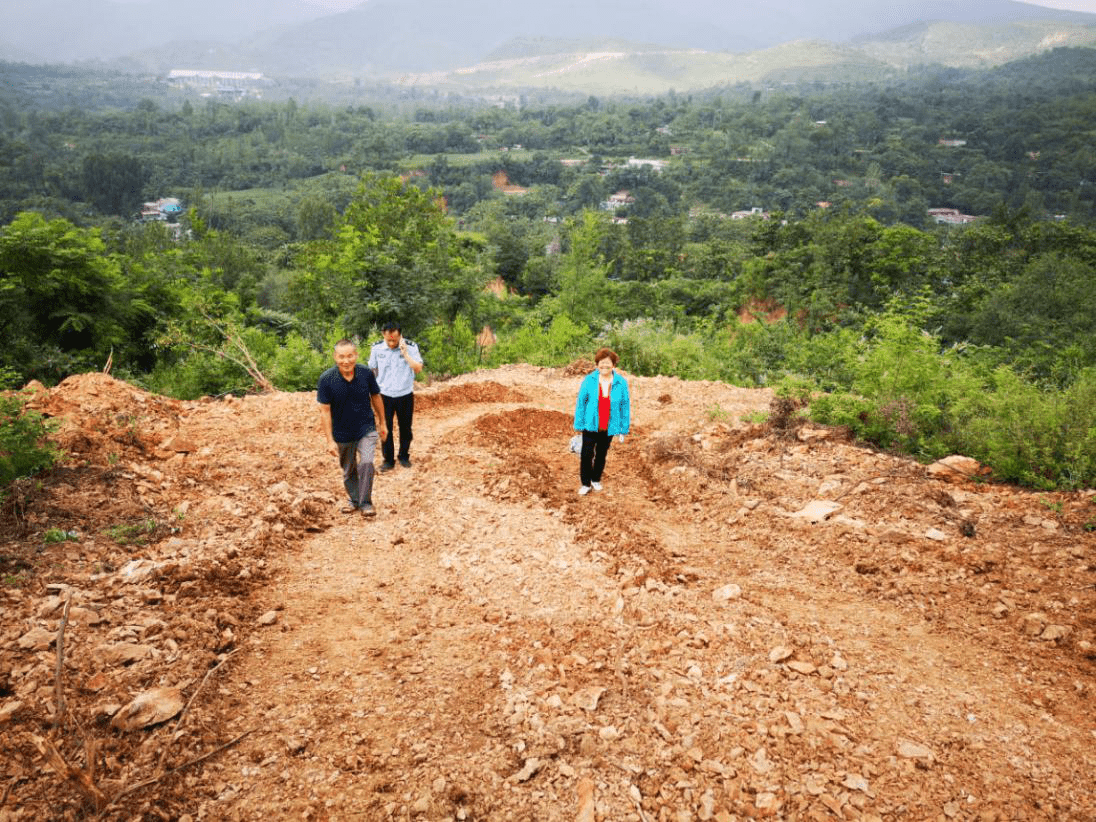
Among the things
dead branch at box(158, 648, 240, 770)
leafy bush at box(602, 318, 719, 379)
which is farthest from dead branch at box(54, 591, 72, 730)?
leafy bush at box(602, 318, 719, 379)

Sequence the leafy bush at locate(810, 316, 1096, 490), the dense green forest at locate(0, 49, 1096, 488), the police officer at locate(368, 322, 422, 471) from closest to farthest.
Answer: the leafy bush at locate(810, 316, 1096, 490), the police officer at locate(368, 322, 422, 471), the dense green forest at locate(0, 49, 1096, 488)

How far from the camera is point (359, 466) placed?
19.6ft

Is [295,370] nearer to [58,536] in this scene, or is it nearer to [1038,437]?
[58,536]

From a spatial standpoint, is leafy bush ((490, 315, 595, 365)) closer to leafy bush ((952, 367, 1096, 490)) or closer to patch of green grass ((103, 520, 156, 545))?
leafy bush ((952, 367, 1096, 490))

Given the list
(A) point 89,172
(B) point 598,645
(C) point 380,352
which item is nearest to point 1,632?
(B) point 598,645

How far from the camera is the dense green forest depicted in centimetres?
991

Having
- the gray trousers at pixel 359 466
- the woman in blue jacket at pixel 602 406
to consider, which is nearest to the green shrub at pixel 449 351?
the woman in blue jacket at pixel 602 406

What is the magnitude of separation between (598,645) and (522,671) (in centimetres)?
53

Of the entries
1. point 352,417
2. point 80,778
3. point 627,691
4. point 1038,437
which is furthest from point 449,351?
point 80,778

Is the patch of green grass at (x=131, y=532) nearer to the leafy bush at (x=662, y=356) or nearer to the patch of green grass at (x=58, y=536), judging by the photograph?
the patch of green grass at (x=58, y=536)

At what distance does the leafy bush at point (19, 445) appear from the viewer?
207 inches

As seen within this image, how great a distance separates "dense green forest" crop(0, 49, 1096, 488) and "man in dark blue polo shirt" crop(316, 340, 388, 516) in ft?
14.5

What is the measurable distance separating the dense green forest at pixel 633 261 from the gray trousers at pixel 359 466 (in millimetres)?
4433

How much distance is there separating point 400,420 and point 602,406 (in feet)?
7.33
